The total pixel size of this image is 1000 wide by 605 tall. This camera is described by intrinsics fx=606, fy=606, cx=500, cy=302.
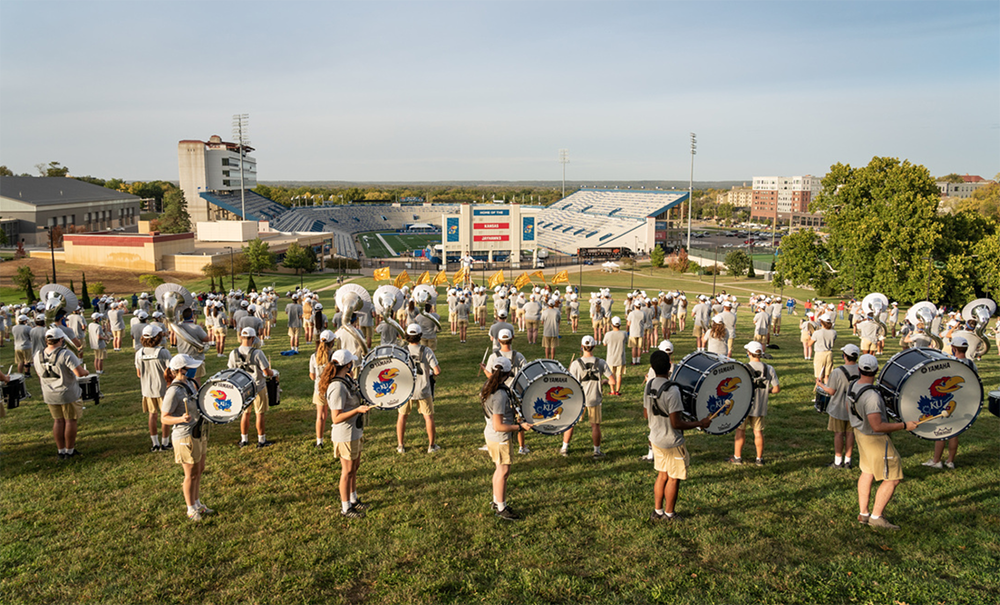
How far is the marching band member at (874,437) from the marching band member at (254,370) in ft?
25.9

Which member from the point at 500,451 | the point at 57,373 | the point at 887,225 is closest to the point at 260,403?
the point at 57,373

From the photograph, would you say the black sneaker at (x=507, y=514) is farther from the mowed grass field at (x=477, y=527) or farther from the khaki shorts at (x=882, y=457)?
the khaki shorts at (x=882, y=457)

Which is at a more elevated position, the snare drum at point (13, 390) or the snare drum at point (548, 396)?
the snare drum at point (548, 396)

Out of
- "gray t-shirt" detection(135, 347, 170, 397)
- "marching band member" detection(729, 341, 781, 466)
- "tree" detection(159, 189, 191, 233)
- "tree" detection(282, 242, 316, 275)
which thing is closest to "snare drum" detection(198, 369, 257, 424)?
"gray t-shirt" detection(135, 347, 170, 397)

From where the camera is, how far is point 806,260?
4244cm

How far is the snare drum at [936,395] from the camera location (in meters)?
6.82

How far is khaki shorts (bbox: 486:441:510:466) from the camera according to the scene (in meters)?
6.78

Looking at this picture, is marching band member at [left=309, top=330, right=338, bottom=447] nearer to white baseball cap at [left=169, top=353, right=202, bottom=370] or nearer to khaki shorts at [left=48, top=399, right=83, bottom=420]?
white baseball cap at [left=169, top=353, right=202, bottom=370]

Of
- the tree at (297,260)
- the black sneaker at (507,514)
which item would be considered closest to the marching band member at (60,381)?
the black sneaker at (507,514)

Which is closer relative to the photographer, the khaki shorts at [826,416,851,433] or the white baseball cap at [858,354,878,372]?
the white baseball cap at [858,354,878,372]

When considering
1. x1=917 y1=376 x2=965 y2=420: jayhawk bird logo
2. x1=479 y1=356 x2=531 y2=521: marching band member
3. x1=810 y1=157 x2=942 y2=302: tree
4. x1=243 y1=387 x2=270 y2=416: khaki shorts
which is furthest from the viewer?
x1=810 y1=157 x2=942 y2=302: tree

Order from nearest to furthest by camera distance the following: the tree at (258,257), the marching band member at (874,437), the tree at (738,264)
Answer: the marching band member at (874,437) < the tree at (258,257) < the tree at (738,264)

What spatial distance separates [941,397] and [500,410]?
503cm

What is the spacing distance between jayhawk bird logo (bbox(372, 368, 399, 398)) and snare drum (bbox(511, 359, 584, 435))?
66.0 inches
